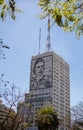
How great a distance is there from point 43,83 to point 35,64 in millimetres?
10329

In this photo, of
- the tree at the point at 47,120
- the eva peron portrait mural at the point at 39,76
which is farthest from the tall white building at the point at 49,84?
the tree at the point at 47,120

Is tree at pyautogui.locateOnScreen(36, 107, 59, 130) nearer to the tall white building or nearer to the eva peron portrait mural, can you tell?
the tall white building

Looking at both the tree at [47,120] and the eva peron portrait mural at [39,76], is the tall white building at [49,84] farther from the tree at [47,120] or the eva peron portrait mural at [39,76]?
the tree at [47,120]

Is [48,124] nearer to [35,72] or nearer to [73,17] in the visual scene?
[73,17]

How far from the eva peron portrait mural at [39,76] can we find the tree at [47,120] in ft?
266

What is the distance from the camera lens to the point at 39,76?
135625mm

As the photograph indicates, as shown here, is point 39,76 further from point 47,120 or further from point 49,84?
point 47,120

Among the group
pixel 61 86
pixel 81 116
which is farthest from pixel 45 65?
pixel 81 116

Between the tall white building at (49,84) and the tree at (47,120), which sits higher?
the tall white building at (49,84)

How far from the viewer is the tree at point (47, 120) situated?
4616 centimetres

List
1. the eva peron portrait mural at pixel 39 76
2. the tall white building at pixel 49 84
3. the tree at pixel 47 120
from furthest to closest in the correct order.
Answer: the eva peron portrait mural at pixel 39 76
the tall white building at pixel 49 84
the tree at pixel 47 120

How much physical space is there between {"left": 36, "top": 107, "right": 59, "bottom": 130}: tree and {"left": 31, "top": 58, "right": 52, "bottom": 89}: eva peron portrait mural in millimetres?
81171

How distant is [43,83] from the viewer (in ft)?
434

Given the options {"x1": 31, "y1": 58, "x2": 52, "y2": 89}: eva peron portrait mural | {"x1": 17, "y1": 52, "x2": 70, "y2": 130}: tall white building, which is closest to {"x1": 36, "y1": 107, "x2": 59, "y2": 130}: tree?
{"x1": 17, "y1": 52, "x2": 70, "y2": 130}: tall white building
